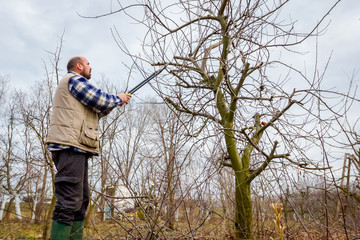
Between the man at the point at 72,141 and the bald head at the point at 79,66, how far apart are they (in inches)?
3.0

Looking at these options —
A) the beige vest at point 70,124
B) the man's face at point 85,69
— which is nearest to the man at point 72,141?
the beige vest at point 70,124

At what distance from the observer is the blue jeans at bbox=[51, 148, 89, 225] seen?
206 cm

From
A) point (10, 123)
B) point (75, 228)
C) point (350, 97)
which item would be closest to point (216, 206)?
point (75, 228)

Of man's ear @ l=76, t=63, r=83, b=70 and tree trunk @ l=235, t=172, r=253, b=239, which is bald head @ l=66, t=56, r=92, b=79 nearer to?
man's ear @ l=76, t=63, r=83, b=70

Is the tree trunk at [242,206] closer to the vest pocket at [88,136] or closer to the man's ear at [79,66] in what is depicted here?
the vest pocket at [88,136]

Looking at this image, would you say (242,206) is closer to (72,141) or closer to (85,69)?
(72,141)

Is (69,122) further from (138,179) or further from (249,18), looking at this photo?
(249,18)

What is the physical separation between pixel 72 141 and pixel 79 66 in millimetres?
779

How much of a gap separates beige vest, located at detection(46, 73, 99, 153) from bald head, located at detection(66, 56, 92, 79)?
0.19m

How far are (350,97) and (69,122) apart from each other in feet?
7.44

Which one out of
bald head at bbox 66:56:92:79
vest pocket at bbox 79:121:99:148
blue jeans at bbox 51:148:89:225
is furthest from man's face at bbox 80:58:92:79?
blue jeans at bbox 51:148:89:225

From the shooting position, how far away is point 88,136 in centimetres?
226

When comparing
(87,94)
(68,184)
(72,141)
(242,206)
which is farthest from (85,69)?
(242,206)

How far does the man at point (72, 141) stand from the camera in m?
2.08
